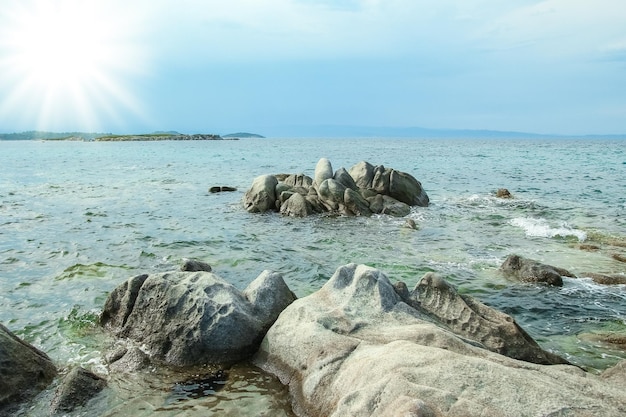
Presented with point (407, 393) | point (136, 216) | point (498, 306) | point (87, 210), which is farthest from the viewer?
point (87, 210)

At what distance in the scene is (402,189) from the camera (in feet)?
86.9

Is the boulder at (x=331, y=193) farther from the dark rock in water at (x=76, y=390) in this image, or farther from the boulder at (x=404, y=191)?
the dark rock in water at (x=76, y=390)

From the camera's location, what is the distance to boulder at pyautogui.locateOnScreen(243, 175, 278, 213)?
24.9 metres

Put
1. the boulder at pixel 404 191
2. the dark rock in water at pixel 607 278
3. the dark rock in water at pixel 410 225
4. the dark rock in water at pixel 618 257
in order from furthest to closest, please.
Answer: the boulder at pixel 404 191 < the dark rock in water at pixel 410 225 < the dark rock in water at pixel 618 257 < the dark rock in water at pixel 607 278

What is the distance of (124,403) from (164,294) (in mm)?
2561

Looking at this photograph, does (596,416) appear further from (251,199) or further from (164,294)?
(251,199)

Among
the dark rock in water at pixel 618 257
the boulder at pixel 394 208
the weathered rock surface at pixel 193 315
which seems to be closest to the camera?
the weathered rock surface at pixel 193 315

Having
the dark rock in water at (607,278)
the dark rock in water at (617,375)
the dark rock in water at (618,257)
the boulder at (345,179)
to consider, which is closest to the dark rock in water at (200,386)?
the dark rock in water at (617,375)

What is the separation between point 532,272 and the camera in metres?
13.1

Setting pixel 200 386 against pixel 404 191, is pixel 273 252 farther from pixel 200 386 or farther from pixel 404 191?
pixel 404 191

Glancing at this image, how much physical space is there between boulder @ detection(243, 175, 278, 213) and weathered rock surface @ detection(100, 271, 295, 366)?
14.6m

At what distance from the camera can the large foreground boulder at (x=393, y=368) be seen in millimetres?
5047

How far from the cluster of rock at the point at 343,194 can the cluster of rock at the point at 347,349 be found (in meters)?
14.3

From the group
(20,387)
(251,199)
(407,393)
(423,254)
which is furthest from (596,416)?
(251,199)
